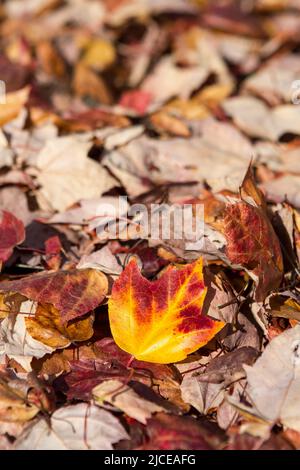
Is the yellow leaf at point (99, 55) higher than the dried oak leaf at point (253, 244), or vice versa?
the yellow leaf at point (99, 55)

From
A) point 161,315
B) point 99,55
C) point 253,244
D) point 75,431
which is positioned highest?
point 99,55

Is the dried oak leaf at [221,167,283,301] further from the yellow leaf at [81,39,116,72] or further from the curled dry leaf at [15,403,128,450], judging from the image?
the yellow leaf at [81,39,116,72]

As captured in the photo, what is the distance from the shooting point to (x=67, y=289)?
1.25m

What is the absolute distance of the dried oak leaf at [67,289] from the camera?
4.00 ft

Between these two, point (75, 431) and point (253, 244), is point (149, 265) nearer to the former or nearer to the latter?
point (253, 244)

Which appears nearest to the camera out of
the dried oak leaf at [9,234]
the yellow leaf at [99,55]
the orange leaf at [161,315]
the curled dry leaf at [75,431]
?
the curled dry leaf at [75,431]

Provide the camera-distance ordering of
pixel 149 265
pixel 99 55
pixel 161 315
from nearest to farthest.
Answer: pixel 161 315 < pixel 149 265 < pixel 99 55

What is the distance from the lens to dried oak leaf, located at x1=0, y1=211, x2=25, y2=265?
138 centimetres

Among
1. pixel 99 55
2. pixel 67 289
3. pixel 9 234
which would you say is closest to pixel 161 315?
pixel 67 289

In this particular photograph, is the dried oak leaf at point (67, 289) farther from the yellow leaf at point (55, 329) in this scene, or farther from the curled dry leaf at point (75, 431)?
the curled dry leaf at point (75, 431)

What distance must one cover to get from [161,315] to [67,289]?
8.3 inches

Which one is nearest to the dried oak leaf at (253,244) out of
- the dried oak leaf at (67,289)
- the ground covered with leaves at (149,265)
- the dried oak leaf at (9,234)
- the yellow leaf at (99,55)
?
the ground covered with leaves at (149,265)

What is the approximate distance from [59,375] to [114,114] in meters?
1.06

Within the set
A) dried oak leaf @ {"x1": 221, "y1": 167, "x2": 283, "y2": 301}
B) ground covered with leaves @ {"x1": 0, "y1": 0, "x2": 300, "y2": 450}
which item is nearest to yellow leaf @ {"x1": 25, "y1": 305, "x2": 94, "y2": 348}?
ground covered with leaves @ {"x1": 0, "y1": 0, "x2": 300, "y2": 450}
